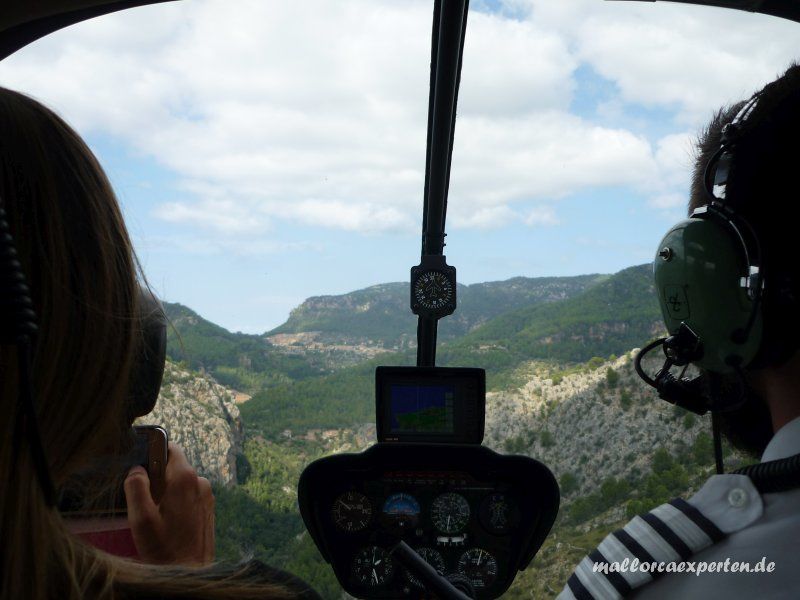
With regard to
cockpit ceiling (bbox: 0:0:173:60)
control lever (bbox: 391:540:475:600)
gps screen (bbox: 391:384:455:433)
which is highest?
cockpit ceiling (bbox: 0:0:173:60)

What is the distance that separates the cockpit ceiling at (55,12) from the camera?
8.06ft

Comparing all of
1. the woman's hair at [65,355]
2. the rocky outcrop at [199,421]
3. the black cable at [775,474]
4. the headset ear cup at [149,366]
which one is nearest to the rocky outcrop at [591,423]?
the rocky outcrop at [199,421]

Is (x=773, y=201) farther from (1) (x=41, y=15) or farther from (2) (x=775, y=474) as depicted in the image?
(1) (x=41, y=15)

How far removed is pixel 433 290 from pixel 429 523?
0.91m

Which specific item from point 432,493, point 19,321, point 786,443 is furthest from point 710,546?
point 432,493

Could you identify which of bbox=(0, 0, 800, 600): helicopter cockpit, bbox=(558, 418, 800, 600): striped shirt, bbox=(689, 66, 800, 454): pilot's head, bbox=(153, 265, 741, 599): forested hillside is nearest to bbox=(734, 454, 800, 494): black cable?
bbox=(558, 418, 800, 600): striped shirt

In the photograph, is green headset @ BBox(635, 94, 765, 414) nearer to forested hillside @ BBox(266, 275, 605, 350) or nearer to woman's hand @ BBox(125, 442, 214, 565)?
woman's hand @ BBox(125, 442, 214, 565)

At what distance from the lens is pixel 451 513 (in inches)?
110

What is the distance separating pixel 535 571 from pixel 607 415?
0.63 meters

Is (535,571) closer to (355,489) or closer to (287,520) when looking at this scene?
(355,489)

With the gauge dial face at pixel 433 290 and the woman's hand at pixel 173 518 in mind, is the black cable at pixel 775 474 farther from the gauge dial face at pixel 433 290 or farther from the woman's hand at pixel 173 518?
the gauge dial face at pixel 433 290

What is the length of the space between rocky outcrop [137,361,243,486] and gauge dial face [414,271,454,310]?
0.89 m

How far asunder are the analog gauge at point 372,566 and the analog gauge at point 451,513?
227 mm

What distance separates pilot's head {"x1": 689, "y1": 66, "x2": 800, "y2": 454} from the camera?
116cm
